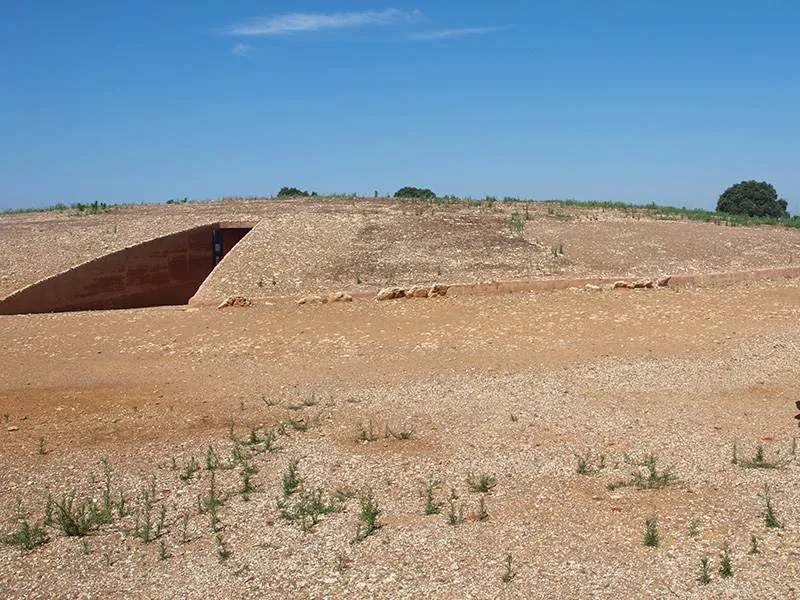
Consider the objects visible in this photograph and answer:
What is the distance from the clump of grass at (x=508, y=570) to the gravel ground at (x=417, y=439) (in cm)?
3

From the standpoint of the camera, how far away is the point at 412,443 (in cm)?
691

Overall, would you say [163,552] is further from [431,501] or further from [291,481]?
[431,501]

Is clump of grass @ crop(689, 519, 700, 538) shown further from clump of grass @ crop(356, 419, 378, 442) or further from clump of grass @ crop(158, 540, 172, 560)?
clump of grass @ crop(158, 540, 172, 560)

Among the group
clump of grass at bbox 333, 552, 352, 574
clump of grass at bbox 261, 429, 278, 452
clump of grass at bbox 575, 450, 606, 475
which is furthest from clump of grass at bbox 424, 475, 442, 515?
clump of grass at bbox 261, 429, 278, 452

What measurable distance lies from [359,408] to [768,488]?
3759 mm

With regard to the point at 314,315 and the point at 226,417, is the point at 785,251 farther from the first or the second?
the point at 226,417

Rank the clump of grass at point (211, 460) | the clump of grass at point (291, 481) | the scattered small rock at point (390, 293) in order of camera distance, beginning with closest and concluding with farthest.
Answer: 1. the clump of grass at point (291, 481)
2. the clump of grass at point (211, 460)
3. the scattered small rock at point (390, 293)

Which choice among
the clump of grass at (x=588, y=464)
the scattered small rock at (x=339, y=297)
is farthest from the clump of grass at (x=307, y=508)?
the scattered small rock at (x=339, y=297)

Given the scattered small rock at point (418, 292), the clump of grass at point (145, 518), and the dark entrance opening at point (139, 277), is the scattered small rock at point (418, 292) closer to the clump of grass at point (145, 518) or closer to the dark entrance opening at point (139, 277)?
the dark entrance opening at point (139, 277)

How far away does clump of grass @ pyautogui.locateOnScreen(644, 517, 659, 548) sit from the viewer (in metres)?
4.80

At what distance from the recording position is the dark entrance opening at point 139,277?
14492mm

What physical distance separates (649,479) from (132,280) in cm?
1251

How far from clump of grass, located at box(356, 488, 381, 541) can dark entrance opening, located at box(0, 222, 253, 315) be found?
1009 centimetres

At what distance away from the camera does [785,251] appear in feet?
56.1
